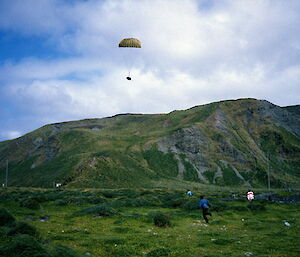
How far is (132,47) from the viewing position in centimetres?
3556

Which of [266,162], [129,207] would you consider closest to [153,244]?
[129,207]

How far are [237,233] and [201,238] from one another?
296 centimetres

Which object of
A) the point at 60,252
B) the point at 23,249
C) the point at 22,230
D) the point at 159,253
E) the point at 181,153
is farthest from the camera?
the point at 181,153

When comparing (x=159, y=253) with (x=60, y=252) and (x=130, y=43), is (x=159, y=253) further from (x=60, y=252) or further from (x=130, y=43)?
(x=130, y=43)

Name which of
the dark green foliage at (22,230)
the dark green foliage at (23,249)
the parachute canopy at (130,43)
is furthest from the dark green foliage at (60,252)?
the parachute canopy at (130,43)

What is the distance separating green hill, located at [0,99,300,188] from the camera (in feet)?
353

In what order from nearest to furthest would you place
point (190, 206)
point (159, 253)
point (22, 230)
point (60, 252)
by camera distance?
point (60, 252) < point (159, 253) < point (22, 230) < point (190, 206)

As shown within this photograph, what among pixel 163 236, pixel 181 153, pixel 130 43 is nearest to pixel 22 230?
pixel 163 236

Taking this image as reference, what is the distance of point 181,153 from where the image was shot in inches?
5084

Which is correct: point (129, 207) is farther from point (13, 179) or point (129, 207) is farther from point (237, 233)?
point (13, 179)

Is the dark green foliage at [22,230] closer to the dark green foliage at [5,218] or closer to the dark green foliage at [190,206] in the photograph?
the dark green foliage at [5,218]

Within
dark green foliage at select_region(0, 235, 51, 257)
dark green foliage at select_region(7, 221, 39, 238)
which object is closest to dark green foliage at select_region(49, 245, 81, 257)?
dark green foliage at select_region(0, 235, 51, 257)

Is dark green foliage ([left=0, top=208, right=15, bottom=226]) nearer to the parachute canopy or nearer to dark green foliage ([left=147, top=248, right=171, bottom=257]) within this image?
dark green foliage ([left=147, top=248, right=171, bottom=257])

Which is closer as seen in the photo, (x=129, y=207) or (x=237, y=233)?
(x=237, y=233)
